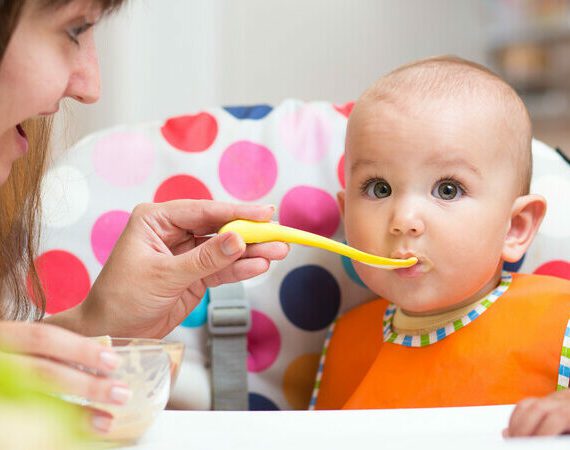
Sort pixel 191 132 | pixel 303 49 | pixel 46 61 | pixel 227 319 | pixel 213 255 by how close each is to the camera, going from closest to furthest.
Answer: pixel 46 61 → pixel 213 255 → pixel 227 319 → pixel 191 132 → pixel 303 49

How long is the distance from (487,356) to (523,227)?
0.53ft

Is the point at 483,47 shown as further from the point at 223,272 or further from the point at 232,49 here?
the point at 223,272

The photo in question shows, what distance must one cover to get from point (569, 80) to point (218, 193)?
6.25 feet

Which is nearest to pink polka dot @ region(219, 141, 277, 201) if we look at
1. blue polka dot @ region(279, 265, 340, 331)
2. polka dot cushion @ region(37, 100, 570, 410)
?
polka dot cushion @ region(37, 100, 570, 410)

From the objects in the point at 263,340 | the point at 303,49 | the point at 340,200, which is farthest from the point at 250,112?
the point at 303,49

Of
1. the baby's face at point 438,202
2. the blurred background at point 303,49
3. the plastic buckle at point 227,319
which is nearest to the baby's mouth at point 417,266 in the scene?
the baby's face at point 438,202

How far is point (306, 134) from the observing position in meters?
1.09

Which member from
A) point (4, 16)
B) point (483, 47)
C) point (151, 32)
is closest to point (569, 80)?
point (483, 47)

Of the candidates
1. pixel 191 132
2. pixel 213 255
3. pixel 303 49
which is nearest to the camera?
pixel 213 255

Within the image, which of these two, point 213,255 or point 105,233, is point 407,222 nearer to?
point 213,255

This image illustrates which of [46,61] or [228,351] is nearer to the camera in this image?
[46,61]

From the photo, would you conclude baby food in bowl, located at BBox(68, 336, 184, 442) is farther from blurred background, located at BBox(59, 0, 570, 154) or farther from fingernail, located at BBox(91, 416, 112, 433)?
blurred background, located at BBox(59, 0, 570, 154)

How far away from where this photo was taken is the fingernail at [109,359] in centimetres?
45

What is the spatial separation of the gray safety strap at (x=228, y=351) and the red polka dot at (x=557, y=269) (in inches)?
14.2
